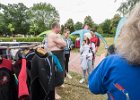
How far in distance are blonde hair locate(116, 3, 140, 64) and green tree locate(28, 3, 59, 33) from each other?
254ft

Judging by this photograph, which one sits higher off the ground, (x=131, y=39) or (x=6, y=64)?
(x=131, y=39)

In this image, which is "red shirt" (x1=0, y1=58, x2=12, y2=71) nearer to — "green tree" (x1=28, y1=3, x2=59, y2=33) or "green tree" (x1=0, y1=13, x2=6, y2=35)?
"green tree" (x1=0, y1=13, x2=6, y2=35)

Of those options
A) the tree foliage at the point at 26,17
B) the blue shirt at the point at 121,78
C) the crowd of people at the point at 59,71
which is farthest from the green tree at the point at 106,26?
the blue shirt at the point at 121,78

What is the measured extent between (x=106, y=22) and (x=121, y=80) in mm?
76973

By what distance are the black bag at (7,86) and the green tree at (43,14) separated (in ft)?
248

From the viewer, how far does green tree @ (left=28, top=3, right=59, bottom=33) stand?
8100cm

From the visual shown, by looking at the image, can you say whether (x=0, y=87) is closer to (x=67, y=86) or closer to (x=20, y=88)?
(x=20, y=88)

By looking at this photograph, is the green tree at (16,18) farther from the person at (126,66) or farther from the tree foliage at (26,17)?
the person at (126,66)

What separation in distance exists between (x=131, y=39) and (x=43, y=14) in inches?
3308

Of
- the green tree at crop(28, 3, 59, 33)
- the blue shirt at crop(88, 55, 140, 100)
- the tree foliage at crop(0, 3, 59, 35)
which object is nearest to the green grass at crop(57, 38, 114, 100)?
the blue shirt at crop(88, 55, 140, 100)

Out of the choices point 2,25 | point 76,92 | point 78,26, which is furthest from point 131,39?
point 2,25

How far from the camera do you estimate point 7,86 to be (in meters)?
3.47

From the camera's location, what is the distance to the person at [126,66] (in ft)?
5.59

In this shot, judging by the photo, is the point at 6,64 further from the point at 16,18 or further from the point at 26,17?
the point at 26,17
